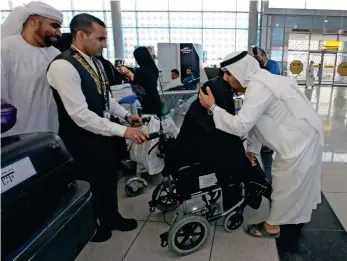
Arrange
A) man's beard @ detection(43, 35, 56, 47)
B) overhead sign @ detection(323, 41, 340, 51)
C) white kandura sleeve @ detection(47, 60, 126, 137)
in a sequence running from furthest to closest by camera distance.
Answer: overhead sign @ detection(323, 41, 340, 51), man's beard @ detection(43, 35, 56, 47), white kandura sleeve @ detection(47, 60, 126, 137)

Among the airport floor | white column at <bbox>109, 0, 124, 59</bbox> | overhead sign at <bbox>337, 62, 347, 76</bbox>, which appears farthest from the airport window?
the airport floor

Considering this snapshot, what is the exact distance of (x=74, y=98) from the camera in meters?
1.42

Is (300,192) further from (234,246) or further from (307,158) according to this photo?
(234,246)

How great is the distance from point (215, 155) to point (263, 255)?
69cm

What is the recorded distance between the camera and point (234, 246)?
70.4 inches

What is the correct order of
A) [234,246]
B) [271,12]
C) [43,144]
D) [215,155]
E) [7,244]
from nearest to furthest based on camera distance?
1. [7,244]
2. [43,144]
3. [215,155]
4. [234,246]
5. [271,12]

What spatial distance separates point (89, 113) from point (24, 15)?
0.63 metres

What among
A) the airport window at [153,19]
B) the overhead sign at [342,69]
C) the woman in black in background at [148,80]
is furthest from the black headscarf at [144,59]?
the overhead sign at [342,69]

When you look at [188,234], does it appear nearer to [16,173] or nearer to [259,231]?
[259,231]

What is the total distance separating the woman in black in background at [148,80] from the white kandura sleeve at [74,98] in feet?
3.45

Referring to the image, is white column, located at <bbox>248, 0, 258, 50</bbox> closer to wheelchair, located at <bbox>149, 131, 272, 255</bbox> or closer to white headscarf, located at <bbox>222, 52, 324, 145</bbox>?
white headscarf, located at <bbox>222, 52, 324, 145</bbox>

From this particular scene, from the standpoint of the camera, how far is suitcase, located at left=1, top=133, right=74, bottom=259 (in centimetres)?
68

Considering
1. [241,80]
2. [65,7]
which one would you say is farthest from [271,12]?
[241,80]

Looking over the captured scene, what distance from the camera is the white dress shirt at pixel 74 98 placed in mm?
1408
